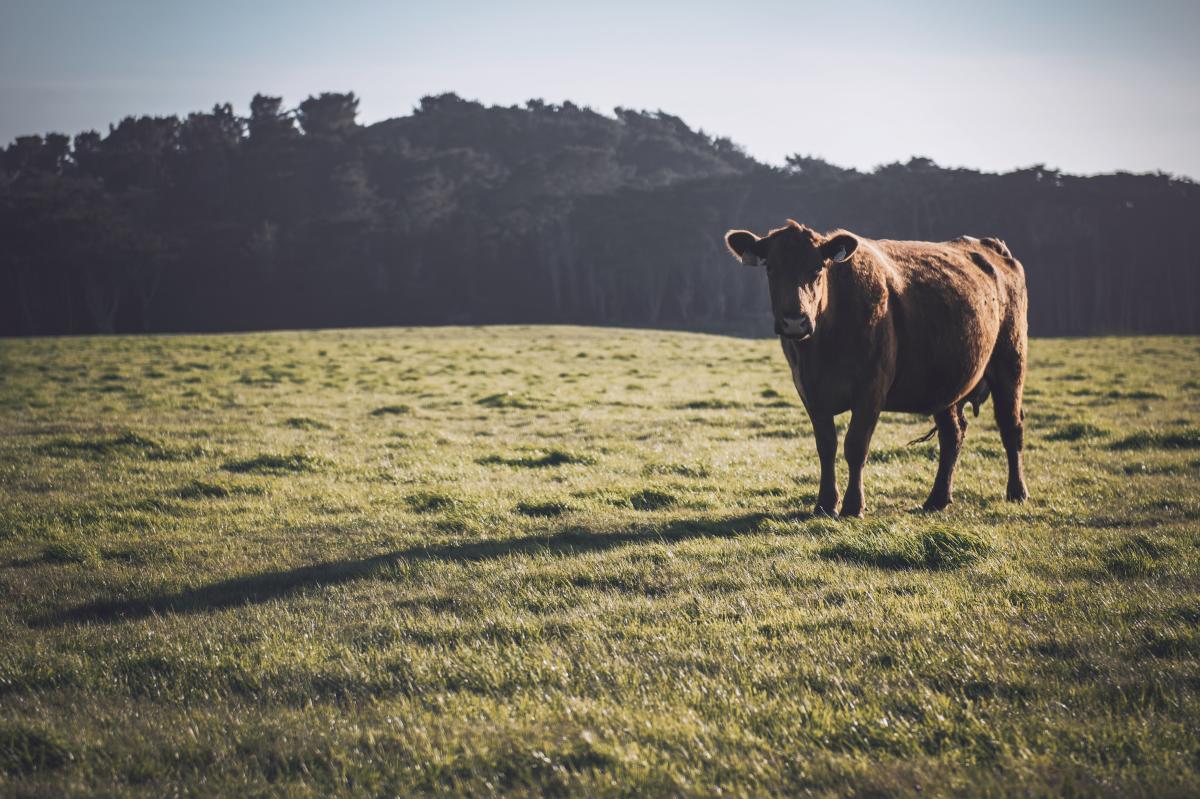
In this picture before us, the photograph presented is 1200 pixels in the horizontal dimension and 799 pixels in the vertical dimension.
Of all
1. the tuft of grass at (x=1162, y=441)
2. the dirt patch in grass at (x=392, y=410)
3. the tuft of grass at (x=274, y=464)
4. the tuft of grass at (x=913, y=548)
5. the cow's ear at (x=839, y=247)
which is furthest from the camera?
the dirt patch in grass at (x=392, y=410)

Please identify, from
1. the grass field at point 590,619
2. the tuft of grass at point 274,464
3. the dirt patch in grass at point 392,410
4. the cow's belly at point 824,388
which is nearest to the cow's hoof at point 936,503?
the grass field at point 590,619

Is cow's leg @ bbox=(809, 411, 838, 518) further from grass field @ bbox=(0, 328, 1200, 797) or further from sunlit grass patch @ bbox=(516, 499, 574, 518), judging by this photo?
sunlit grass patch @ bbox=(516, 499, 574, 518)

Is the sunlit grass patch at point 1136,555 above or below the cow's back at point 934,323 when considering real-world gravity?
below

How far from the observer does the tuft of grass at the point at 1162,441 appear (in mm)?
11344

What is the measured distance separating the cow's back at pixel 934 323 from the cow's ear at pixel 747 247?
1.26m

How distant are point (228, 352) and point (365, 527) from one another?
22806 millimetres

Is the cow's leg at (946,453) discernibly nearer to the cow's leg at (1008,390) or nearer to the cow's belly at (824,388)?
the cow's leg at (1008,390)

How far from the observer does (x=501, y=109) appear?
114 meters

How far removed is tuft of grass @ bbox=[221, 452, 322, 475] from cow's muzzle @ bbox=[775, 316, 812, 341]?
257 inches

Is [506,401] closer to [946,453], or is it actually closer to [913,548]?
[946,453]

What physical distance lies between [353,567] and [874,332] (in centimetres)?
502

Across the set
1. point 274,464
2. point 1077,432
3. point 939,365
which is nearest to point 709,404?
point 1077,432

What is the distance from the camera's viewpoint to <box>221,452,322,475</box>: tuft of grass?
10.6 meters

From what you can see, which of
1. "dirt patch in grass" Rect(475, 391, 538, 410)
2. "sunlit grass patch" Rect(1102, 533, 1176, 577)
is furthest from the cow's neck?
"dirt patch in grass" Rect(475, 391, 538, 410)
